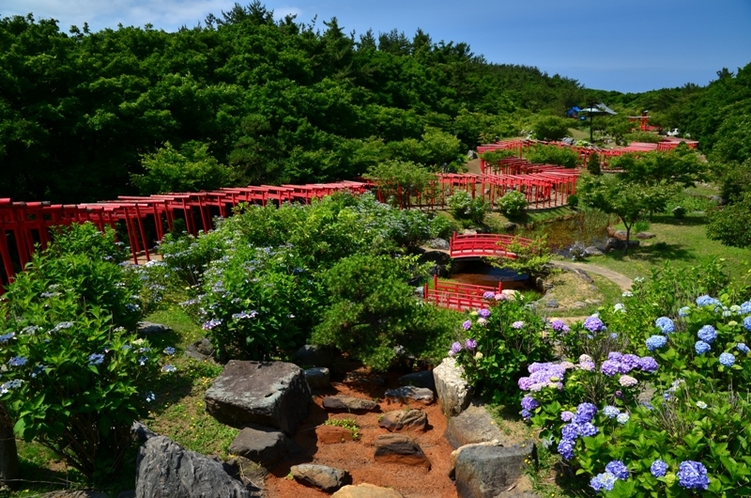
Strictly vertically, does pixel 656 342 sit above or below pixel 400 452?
above

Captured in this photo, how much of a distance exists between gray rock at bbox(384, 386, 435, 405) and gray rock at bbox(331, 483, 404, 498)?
7.92 feet

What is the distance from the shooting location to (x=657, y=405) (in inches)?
178

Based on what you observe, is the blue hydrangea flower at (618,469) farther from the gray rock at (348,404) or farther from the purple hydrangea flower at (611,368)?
the gray rock at (348,404)

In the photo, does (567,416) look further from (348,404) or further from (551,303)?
(551,303)

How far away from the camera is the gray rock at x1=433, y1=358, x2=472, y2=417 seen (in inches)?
296

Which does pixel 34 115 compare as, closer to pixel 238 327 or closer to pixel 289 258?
pixel 289 258

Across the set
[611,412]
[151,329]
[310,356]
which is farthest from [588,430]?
[151,329]

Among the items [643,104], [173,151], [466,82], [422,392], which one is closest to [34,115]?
[173,151]

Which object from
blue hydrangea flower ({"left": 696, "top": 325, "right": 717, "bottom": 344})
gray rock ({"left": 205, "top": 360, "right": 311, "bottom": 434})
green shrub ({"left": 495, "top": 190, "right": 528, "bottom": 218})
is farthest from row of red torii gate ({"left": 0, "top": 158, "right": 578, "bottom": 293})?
blue hydrangea flower ({"left": 696, "top": 325, "right": 717, "bottom": 344})

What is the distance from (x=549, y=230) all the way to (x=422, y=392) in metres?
17.3

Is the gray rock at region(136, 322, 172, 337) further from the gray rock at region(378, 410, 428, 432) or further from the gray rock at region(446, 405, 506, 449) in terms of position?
→ the gray rock at region(446, 405, 506, 449)

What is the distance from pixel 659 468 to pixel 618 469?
31 centimetres

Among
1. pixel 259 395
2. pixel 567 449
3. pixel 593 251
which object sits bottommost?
pixel 593 251

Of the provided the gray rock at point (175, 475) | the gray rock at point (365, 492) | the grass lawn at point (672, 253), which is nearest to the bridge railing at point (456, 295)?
the gray rock at point (365, 492)
